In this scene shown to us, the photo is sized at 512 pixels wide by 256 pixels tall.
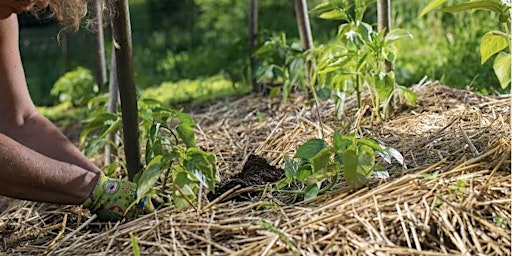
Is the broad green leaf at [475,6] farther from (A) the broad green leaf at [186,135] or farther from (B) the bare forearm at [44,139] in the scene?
(B) the bare forearm at [44,139]

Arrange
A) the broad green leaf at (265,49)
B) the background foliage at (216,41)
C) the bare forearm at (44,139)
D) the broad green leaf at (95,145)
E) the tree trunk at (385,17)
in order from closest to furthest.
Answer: the bare forearm at (44,139) < the tree trunk at (385,17) < the broad green leaf at (95,145) < the broad green leaf at (265,49) < the background foliage at (216,41)

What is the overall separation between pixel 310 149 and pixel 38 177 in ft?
2.28

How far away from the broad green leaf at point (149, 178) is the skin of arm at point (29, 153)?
0.28 m

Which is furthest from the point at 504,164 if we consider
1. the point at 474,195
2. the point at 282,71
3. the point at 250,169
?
the point at 282,71

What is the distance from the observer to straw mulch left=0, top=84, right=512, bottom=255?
5.62 ft

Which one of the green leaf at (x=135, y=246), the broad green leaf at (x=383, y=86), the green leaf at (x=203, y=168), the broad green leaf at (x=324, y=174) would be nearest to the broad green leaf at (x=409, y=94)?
the broad green leaf at (x=383, y=86)

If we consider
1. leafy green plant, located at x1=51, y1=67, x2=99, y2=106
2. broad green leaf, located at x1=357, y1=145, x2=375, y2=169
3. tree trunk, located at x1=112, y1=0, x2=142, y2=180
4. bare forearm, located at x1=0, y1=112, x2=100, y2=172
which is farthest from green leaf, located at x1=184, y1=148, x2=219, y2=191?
leafy green plant, located at x1=51, y1=67, x2=99, y2=106

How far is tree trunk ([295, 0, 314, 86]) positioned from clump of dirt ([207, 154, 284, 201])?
0.97m

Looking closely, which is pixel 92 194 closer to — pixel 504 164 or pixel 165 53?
pixel 504 164

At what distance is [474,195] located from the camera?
5.85 feet

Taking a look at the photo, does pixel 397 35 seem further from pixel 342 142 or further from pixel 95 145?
pixel 95 145

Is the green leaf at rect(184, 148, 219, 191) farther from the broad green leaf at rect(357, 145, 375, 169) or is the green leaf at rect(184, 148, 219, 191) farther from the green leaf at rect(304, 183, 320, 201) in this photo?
the broad green leaf at rect(357, 145, 375, 169)

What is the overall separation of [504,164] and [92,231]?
3.30ft

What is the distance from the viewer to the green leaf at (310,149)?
202 centimetres
